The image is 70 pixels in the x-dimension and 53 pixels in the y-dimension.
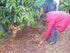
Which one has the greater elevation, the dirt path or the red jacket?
the red jacket

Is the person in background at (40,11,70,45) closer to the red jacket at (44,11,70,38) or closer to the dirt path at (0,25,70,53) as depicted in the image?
the red jacket at (44,11,70,38)

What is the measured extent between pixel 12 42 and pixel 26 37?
0.45 metres

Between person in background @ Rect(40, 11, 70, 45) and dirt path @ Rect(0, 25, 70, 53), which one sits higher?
person in background @ Rect(40, 11, 70, 45)

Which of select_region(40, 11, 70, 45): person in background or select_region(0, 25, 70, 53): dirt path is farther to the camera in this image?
select_region(0, 25, 70, 53): dirt path

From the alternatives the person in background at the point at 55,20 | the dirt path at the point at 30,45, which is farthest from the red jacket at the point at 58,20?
the dirt path at the point at 30,45

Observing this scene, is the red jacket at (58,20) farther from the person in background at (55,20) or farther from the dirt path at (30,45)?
the dirt path at (30,45)

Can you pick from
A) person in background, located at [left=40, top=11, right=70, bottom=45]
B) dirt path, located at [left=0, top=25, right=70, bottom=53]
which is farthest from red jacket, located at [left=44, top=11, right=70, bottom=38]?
dirt path, located at [left=0, top=25, right=70, bottom=53]

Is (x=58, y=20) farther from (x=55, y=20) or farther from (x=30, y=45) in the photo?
(x=30, y=45)

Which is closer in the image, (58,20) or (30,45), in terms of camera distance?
(58,20)

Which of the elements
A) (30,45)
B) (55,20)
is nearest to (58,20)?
(55,20)

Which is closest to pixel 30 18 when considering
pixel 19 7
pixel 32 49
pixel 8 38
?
pixel 19 7

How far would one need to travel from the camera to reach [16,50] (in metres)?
2.73

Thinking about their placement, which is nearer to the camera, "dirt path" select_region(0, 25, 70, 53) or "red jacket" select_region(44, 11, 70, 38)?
"red jacket" select_region(44, 11, 70, 38)

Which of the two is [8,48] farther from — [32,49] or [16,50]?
[32,49]
